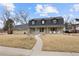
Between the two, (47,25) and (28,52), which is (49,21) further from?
(28,52)

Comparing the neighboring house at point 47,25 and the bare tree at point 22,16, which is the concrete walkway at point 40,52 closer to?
the neighboring house at point 47,25

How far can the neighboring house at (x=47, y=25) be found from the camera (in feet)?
14.9

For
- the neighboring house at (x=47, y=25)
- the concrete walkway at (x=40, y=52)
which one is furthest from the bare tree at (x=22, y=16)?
the concrete walkway at (x=40, y=52)

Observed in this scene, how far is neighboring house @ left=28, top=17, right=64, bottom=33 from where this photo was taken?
4535 mm

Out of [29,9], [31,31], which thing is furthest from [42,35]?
[29,9]

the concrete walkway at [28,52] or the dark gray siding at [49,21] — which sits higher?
the dark gray siding at [49,21]

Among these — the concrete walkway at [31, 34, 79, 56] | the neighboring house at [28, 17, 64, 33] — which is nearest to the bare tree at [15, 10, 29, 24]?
the neighboring house at [28, 17, 64, 33]

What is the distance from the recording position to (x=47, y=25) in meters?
4.57

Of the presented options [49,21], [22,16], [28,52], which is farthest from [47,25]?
[28,52]

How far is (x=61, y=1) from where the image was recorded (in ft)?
→ 14.9

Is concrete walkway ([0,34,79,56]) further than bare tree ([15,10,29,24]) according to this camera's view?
No

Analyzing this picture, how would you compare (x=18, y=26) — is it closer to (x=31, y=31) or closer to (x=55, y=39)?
(x=31, y=31)

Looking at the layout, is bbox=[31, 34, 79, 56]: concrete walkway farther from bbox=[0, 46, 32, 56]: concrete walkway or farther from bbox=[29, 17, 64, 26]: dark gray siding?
bbox=[29, 17, 64, 26]: dark gray siding

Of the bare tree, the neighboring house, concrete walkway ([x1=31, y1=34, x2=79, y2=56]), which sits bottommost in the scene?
concrete walkway ([x1=31, y1=34, x2=79, y2=56])
